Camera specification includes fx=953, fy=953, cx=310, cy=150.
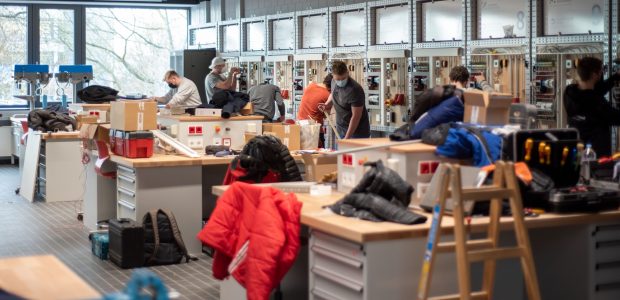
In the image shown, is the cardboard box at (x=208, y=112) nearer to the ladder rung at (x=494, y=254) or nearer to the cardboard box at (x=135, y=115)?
the cardboard box at (x=135, y=115)

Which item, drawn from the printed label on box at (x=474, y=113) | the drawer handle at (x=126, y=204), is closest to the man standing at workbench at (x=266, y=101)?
the drawer handle at (x=126, y=204)

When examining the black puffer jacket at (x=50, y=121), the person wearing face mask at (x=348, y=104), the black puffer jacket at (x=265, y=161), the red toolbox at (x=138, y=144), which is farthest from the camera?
the black puffer jacket at (x=50, y=121)

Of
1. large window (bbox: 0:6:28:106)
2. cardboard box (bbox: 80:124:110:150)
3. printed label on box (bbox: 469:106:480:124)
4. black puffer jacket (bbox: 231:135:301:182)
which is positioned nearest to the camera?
printed label on box (bbox: 469:106:480:124)

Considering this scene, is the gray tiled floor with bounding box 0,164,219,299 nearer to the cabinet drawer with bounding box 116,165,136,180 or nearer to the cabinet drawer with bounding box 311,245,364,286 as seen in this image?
the cabinet drawer with bounding box 116,165,136,180

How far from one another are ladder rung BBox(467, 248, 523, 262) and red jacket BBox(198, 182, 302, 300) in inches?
42.5

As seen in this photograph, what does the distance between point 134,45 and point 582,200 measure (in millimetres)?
15434

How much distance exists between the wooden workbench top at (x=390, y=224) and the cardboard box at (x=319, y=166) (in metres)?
1.32

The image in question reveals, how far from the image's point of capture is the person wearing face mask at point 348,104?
10562 millimetres

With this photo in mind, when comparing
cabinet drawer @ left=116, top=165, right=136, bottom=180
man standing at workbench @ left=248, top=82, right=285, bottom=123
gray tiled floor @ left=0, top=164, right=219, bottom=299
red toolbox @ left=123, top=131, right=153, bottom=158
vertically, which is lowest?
gray tiled floor @ left=0, top=164, right=219, bottom=299

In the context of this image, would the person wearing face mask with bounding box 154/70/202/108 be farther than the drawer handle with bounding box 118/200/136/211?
Yes

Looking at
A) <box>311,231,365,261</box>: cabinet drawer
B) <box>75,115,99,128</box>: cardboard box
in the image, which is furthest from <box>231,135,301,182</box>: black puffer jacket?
<box>75,115,99,128</box>: cardboard box

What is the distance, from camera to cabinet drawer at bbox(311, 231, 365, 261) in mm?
4949

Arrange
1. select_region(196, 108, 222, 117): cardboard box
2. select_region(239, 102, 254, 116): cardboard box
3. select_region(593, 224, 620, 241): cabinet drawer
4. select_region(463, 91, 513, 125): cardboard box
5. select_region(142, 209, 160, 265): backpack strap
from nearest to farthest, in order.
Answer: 1. select_region(593, 224, 620, 241): cabinet drawer
2. select_region(463, 91, 513, 125): cardboard box
3. select_region(142, 209, 160, 265): backpack strap
4. select_region(196, 108, 222, 117): cardboard box
5. select_region(239, 102, 254, 116): cardboard box

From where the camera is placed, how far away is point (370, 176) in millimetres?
5426
